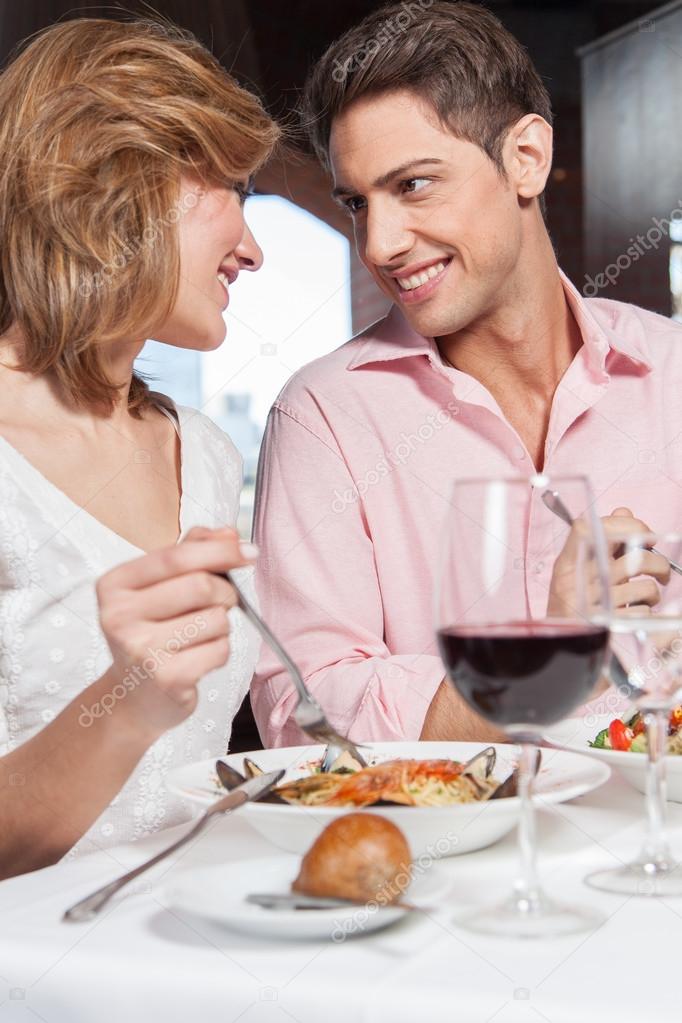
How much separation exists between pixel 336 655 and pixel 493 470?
1.44 feet

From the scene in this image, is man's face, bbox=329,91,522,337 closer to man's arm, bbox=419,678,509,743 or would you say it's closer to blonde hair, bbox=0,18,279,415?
blonde hair, bbox=0,18,279,415

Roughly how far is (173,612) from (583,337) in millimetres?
1422

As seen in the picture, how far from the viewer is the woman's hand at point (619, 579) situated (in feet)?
2.23

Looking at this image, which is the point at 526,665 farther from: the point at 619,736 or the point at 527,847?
the point at 619,736

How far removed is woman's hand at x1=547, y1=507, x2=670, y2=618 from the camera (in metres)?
0.68

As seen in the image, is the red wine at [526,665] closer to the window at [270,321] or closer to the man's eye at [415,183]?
the man's eye at [415,183]

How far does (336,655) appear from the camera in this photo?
1.79 meters

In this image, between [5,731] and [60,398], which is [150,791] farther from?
[60,398]

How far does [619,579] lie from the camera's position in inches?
29.4

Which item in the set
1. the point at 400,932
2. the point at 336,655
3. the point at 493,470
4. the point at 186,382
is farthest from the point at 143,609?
the point at 186,382

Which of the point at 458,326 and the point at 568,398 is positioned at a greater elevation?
the point at 458,326

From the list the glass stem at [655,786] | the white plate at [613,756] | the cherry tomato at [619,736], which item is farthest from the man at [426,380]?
the glass stem at [655,786]

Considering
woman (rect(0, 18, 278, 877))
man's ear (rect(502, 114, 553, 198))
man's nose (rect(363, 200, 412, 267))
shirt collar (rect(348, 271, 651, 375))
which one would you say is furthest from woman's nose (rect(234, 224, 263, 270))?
man's ear (rect(502, 114, 553, 198))

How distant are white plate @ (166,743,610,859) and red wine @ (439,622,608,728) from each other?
136 millimetres
